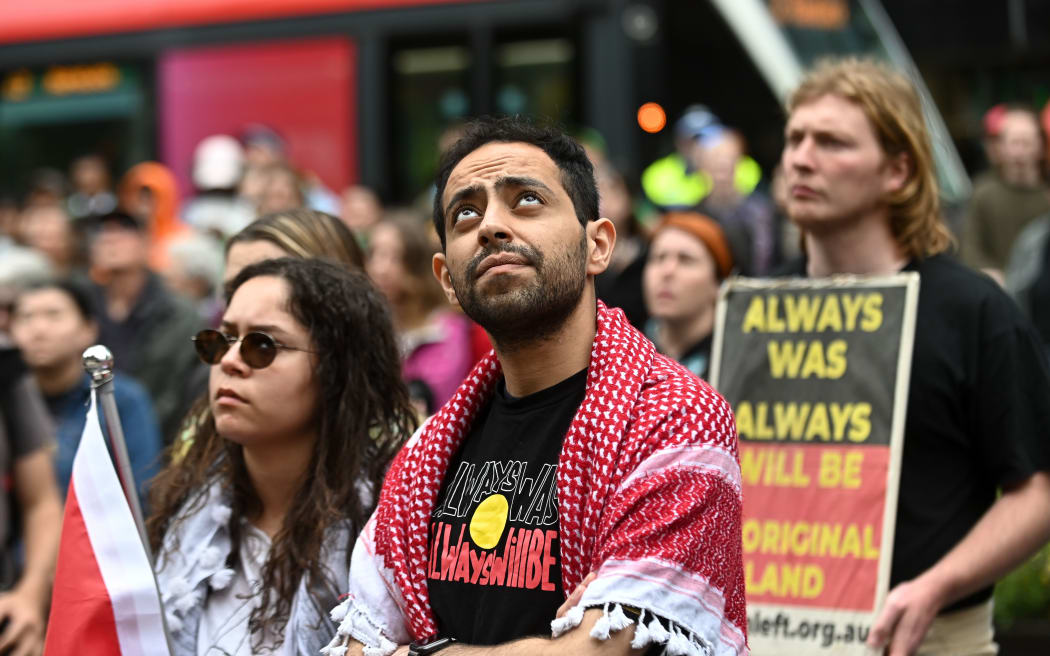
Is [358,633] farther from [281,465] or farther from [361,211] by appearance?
[361,211]

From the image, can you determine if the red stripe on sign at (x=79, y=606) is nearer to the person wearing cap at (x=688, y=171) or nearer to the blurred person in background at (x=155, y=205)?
the person wearing cap at (x=688, y=171)

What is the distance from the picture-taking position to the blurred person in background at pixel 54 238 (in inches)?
405

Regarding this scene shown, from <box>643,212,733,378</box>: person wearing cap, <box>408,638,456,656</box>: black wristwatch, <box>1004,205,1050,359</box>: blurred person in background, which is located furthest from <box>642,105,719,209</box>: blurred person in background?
<box>408,638,456,656</box>: black wristwatch

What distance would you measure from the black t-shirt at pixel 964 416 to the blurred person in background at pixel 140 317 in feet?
13.7

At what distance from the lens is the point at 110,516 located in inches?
143

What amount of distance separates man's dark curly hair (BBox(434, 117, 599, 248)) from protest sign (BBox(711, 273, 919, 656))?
1119mm

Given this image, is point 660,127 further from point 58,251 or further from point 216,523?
point 216,523

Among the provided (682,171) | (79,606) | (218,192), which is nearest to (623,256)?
(682,171)

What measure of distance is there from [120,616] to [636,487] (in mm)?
1449

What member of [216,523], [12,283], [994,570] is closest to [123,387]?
[12,283]

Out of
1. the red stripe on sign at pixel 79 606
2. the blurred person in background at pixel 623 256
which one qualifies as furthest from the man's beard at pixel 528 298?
the blurred person in background at pixel 623 256

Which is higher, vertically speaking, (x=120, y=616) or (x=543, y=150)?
(x=543, y=150)

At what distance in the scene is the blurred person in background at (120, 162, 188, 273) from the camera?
36.5 ft

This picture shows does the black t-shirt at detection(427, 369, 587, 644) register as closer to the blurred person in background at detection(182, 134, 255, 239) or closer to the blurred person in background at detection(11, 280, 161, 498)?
the blurred person in background at detection(11, 280, 161, 498)
